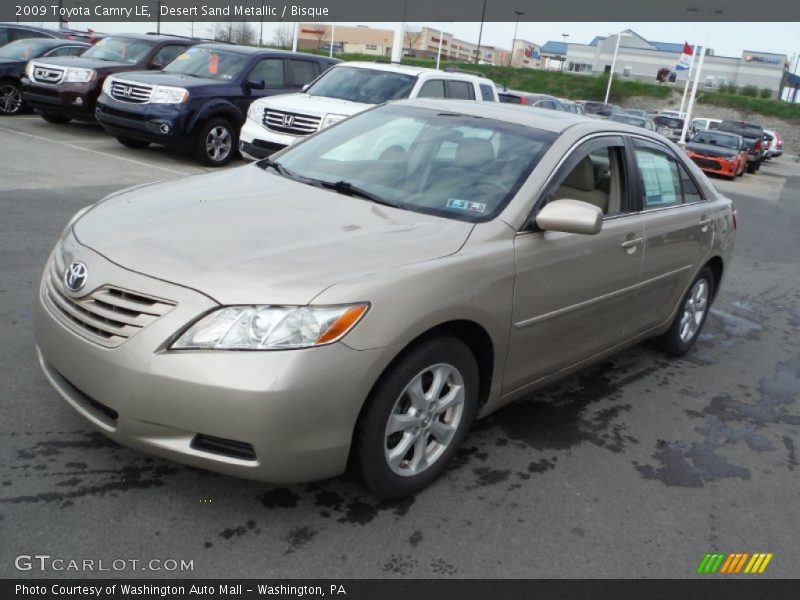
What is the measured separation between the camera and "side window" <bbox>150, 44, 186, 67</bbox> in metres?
13.7

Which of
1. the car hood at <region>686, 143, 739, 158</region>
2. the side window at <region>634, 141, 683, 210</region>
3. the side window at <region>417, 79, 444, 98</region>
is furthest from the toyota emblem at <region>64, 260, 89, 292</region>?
the car hood at <region>686, 143, 739, 158</region>

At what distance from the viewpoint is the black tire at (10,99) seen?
14.5 m

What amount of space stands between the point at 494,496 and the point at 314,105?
27.5 feet


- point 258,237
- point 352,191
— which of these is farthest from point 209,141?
point 258,237

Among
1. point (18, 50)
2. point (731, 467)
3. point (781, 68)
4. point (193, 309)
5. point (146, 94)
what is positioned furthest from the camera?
point (781, 68)

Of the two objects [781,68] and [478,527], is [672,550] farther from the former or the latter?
[781,68]

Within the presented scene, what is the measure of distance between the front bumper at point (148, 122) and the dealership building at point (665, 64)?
81.5 meters

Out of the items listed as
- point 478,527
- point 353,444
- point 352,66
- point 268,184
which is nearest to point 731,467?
point 478,527

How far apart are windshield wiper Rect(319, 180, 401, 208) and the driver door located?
68 centimetres

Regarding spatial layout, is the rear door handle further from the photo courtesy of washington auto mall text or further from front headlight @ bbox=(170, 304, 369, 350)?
front headlight @ bbox=(170, 304, 369, 350)

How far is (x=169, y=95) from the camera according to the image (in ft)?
35.6

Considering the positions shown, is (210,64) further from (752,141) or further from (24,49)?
(752,141)
